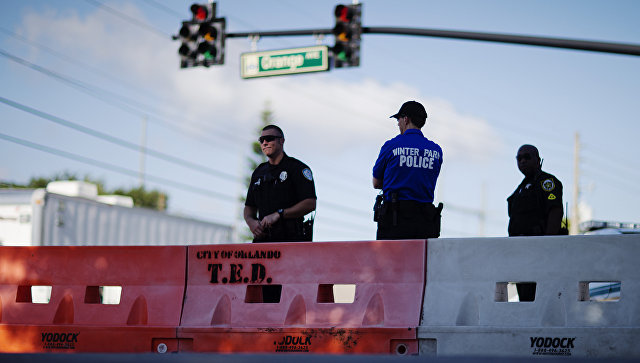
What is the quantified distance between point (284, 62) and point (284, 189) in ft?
26.9

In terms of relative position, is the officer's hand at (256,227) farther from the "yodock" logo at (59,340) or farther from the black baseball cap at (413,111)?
the "yodock" logo at (59,340)

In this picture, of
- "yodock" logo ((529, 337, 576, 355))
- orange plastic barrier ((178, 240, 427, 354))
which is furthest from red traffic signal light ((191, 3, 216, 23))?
"yodock" logo ((529, 337, 576, 355))

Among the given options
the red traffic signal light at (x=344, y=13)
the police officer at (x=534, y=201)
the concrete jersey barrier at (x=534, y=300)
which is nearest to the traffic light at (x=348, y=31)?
the red traffic signal light at (x=344, y=13)

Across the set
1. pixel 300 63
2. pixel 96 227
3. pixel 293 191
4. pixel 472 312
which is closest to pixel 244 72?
pixel 300 63

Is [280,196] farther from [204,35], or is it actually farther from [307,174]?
[204,35]

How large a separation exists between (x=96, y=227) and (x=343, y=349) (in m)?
14.4

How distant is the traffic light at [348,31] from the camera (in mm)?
15680

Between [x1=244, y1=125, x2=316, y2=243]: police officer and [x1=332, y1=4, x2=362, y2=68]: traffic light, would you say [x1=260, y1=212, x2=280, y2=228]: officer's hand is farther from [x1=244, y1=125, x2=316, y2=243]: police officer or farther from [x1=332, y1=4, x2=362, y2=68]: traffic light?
[x1=332, y1=4, x2=362, y2=68]: traffic light

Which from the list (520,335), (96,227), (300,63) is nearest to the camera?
(520,335)

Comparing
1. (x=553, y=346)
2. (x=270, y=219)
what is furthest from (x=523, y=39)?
(x=553, y=346)

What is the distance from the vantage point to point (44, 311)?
791cm

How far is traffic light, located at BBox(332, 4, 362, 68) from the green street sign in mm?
315

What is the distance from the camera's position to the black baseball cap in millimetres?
7676

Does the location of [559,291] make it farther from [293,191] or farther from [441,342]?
[293,191]
